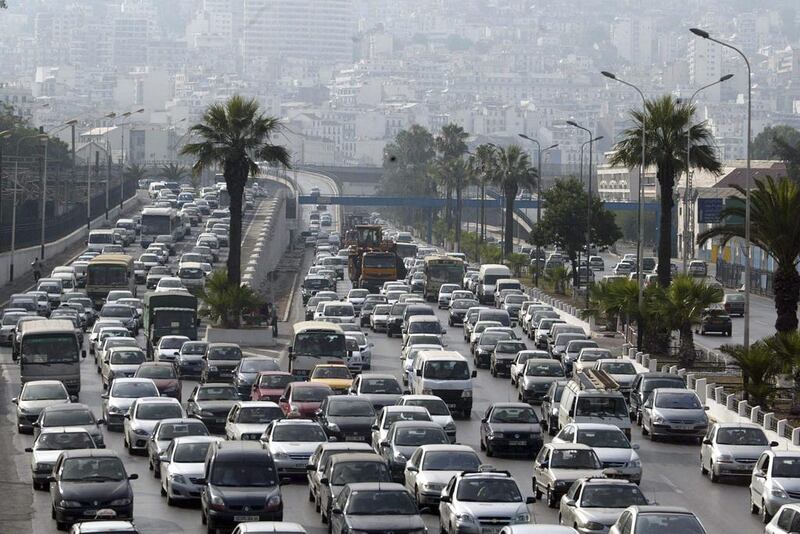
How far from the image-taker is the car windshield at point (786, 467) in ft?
98.2

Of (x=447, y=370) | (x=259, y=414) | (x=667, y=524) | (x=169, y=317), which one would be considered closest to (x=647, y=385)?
(x=447, y=370)

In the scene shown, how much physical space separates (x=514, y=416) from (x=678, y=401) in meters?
5.30

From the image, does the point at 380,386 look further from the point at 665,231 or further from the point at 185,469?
the point at 665,231

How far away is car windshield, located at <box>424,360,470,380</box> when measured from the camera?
45.6 m

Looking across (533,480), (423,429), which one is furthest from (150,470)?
(533,480)

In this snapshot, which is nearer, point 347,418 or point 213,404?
point 347,418

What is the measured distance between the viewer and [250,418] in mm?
36875

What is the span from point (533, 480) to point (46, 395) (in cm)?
1401

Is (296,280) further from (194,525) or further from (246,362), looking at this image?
(194,525)

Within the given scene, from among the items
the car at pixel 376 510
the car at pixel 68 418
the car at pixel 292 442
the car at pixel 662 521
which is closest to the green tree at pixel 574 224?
the car at pixel 68 418

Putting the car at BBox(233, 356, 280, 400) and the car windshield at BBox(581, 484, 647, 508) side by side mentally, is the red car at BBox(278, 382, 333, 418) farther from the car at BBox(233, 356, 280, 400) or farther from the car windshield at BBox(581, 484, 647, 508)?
the car windshield at BBox(581, 484, 647, 508)

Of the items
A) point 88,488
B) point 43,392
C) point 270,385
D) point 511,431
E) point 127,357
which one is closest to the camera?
point 88,488

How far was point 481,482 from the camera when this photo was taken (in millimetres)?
27406

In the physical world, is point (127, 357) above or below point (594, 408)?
below
